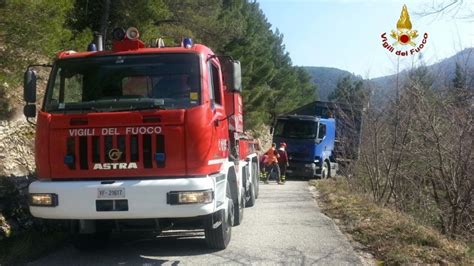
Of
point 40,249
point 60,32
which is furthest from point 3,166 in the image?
point 40,249

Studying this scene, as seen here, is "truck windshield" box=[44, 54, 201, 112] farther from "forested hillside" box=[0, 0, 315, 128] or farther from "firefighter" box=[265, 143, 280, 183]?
"firefighter" box=[265, 143, 280, 183]

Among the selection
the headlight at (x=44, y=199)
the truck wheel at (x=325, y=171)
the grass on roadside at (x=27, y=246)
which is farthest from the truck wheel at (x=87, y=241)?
the truck wheel at (x=325, y=171)

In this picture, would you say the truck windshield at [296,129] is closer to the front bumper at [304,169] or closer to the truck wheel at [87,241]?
the front bumper at [304,169]

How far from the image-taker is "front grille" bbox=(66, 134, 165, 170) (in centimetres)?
627

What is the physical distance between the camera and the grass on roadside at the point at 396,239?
6645 mm

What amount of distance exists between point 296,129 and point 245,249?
16669 millimetres

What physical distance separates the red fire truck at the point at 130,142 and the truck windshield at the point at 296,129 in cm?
1657

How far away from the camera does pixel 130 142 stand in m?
6.29

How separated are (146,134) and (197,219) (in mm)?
1236

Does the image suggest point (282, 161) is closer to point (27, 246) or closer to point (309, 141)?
point (309, 141)

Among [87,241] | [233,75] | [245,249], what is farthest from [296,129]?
[87,241]

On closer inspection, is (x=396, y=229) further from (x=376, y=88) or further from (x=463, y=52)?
(x=376, y=88)

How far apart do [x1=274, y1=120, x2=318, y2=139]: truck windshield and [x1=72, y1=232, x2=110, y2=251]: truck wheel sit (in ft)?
54.1

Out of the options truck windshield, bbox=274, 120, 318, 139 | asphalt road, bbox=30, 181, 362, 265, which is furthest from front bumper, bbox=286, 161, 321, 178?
asphalt road, bbox=30, 181, 362, 265
